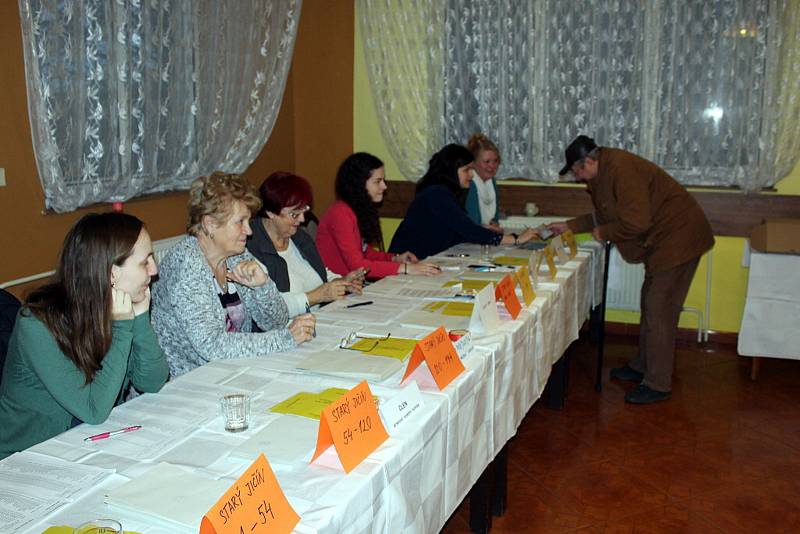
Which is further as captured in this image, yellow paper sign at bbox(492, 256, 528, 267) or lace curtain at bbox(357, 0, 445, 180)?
lace curtain at bbox(357, 0, 445, 180)

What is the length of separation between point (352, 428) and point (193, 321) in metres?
0.77

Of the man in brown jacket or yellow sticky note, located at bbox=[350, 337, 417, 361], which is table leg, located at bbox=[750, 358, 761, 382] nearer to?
the man in brown jacket

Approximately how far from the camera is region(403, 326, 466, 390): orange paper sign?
5.45 ft

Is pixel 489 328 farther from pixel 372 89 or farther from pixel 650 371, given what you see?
pixel 372 89

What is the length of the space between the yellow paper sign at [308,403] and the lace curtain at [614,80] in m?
3.57

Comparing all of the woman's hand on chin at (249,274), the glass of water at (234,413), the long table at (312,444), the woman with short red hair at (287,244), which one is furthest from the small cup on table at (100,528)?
the woman with short red hair at (287,244)

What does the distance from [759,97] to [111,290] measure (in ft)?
13.7

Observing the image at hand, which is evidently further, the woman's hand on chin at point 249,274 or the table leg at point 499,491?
the table leg at point 499,491

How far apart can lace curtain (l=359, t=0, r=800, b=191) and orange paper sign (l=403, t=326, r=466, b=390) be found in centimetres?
335

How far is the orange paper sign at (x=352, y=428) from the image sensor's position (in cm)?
128

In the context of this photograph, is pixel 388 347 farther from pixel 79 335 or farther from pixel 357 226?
pixel 357 226

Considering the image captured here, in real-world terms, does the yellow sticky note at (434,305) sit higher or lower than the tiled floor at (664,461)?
higher

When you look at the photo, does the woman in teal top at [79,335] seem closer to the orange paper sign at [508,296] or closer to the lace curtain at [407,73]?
the orange paper sign at [508,296]

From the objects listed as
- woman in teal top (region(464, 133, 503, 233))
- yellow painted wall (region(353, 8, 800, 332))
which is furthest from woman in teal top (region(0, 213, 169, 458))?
yellow painted wall (region(353, 8, 800, 332))
